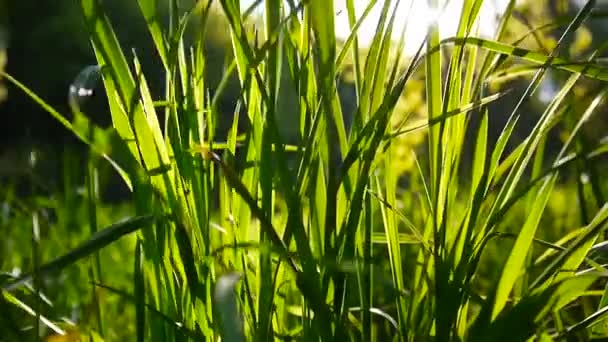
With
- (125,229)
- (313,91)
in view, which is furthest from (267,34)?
(125,229)

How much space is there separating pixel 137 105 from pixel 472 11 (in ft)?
0.90

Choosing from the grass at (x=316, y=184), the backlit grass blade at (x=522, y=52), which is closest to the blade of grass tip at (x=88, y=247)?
the grass at (x=316, y=184)

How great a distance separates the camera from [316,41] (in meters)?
0.54

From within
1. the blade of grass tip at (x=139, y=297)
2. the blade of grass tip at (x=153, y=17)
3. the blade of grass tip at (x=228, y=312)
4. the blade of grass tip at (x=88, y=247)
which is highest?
the blade of grass tip at (x=153, y=17)

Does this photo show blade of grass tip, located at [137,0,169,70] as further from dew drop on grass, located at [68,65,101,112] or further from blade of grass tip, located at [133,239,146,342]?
blade of grass tip, located at [133,239,146,342]

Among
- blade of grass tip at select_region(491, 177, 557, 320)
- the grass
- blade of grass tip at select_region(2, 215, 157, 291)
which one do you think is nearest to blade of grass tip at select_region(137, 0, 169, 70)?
the grass

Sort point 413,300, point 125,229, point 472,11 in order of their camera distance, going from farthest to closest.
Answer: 1. point 413,300
2. point 472,11
3. point 125,229

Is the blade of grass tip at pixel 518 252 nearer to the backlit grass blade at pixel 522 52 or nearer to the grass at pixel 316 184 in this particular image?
the grass at pixel 316 184

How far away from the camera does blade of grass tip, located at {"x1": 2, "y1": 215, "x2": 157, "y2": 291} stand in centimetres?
49

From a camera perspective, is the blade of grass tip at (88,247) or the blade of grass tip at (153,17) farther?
the blade of grass tip at (153,17)

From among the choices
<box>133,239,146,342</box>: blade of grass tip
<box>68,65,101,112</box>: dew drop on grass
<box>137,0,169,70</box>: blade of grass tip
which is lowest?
<box>133,239,146,342</box>: blade of grass tip

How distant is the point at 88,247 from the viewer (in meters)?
0.50

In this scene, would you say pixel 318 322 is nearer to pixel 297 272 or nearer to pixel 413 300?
pixel 297 272

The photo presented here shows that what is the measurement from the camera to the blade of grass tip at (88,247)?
486mm
